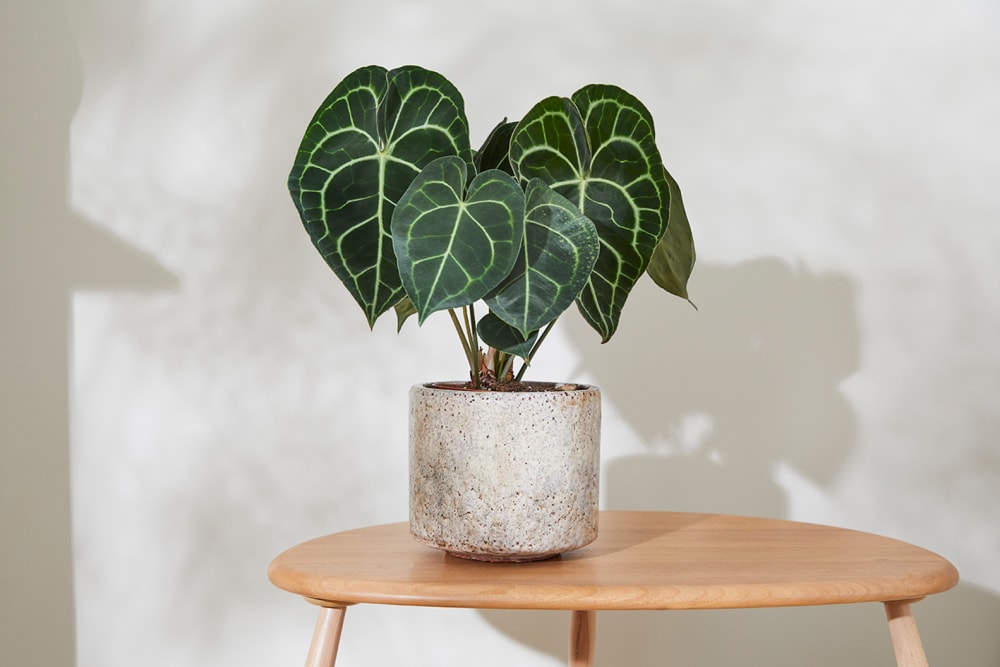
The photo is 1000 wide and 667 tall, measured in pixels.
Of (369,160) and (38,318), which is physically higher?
(369,160)

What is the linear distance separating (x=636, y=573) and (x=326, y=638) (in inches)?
11.8

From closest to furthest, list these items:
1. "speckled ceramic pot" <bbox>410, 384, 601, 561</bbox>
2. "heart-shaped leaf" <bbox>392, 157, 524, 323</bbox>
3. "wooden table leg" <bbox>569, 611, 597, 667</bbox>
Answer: "heart-shaped leaf" <bbox>392, 157, 524, 323</bbox> → "speckled ceramic pot" <bbox>410, 384, 601, 561</bbox> → "wooden table leg" <bbox>569, 611, 597, 667</bbox>

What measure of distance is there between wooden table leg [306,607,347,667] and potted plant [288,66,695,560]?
0.36 ft

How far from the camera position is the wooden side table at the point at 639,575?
87cm

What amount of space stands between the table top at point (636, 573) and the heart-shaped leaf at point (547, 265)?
9.0 inches

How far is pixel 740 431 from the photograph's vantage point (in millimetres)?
1574

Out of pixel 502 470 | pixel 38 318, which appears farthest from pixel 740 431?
pixel 38 318

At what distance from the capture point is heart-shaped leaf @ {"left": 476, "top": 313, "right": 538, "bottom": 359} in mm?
893

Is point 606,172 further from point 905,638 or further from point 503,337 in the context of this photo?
point 905,638

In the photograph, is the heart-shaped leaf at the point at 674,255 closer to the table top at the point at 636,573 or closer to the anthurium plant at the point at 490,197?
the anthurium plant at the point at 490,197

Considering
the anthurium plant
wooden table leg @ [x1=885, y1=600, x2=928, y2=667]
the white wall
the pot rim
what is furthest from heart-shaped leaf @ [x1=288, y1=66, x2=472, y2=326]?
the white wall

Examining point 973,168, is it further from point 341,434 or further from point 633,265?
point 341,434

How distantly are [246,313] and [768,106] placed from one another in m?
0.87

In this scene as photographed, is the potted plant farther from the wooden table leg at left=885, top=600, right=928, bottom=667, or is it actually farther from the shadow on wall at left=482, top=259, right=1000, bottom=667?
the shadow on wall at left=482, top=259, right=1000, bottom=667
